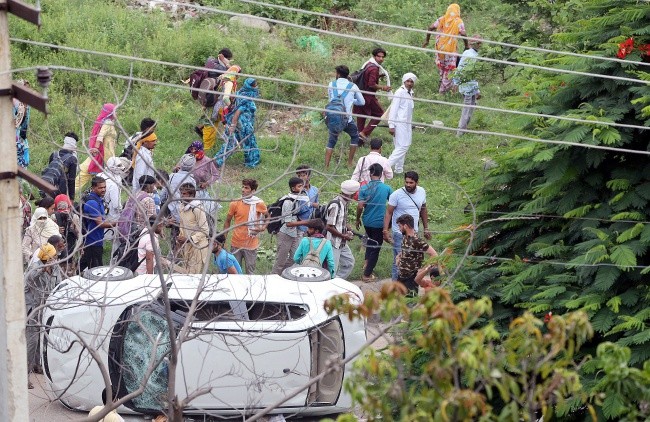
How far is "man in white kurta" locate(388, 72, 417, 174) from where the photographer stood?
17.3 metres

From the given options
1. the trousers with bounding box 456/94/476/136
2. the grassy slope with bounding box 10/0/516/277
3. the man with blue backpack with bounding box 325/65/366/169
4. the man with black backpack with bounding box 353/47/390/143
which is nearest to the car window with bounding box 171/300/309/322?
the grassy slope with bounding box 10/0/516/277

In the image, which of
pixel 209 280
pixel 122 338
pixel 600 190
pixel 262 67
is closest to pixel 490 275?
pixel 600 190

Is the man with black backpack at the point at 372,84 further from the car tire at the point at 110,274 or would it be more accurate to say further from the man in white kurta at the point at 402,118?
the car tire at the point at 110,274

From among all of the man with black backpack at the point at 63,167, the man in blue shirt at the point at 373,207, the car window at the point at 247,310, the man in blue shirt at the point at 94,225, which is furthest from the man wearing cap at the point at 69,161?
the car window at the point at 247,310

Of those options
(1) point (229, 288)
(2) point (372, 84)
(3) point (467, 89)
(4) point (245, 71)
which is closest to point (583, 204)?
(1) point (229, 288)

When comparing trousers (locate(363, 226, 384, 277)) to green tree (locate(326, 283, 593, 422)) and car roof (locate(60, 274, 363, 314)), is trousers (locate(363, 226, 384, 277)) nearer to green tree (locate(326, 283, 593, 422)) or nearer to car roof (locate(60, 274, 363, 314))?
car roof (locate(60, 274, 363, 314))

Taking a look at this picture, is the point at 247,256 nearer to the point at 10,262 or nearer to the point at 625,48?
the point at 625,48

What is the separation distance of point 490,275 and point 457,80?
23.7 feet

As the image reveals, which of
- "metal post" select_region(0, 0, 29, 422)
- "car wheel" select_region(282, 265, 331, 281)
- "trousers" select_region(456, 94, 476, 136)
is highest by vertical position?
"metal post" select_region(0, 0, 29, 422)

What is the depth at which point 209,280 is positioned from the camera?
1135 cm

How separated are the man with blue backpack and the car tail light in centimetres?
564

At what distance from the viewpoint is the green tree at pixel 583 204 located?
9.34 m

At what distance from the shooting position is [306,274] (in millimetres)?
12094

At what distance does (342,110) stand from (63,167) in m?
4.05
